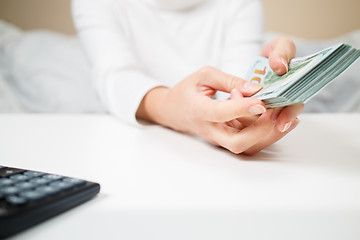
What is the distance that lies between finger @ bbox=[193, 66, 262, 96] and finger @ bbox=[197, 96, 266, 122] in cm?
4

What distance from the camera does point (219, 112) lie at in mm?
410

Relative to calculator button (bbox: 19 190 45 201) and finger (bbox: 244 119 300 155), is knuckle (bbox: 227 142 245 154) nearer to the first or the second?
finger (bbox: 244 119 300 155)

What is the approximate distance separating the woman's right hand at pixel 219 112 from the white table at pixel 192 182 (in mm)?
24

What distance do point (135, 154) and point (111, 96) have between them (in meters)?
0.31

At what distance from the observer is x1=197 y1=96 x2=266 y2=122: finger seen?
36 centimetres

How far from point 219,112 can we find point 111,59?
0.42 m

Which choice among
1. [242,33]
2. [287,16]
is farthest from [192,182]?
[287,16]

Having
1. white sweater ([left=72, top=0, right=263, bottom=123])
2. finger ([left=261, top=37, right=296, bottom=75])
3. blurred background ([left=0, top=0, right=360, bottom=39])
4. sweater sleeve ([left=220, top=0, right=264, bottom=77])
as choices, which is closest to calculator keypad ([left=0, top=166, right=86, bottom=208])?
finger ([left=261, top=37, right=296, bottom=75])

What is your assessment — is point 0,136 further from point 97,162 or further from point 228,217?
point 228,217

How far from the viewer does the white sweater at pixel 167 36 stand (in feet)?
2.57

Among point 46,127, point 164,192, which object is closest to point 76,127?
point 46,127

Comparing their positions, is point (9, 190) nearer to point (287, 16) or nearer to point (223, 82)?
point (223, 82)

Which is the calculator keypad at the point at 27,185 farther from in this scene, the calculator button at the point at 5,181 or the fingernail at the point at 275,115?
the fingernail at the point at 275,115

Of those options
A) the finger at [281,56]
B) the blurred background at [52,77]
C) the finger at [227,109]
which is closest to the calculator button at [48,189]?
the finger at [227,109]
